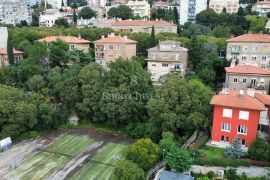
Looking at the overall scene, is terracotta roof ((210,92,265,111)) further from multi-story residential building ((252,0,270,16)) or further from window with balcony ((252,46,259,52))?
multi-story residential building ((252,0,270,16))

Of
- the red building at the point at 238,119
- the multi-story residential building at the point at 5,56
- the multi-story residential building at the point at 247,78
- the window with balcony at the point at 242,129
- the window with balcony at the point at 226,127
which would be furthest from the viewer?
the multi-story residential building at the point at 5,56

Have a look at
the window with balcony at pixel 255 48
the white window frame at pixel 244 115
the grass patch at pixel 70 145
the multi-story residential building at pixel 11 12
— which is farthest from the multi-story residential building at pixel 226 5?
the grass patch at pixel 70 145

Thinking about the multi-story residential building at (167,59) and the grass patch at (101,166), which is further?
the multi-story residential building at (167,59)

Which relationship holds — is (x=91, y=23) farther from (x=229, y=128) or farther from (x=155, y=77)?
(x=229, y=128)

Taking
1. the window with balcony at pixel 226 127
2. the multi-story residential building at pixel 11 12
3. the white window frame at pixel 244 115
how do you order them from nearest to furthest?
Answer: 1. the white window frame at pixel 244 115
2. the window with balcony at pixel 226 127
3. the multi-story residential building at pixel 11 12

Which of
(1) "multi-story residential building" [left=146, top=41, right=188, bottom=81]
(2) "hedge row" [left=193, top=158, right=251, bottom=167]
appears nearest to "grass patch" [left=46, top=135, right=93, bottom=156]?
(2) "hedge row" [left=193, top=158, right=251, bottom=167]

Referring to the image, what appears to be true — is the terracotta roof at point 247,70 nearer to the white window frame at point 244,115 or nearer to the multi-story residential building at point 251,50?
the multi-story residential building at point 251,50

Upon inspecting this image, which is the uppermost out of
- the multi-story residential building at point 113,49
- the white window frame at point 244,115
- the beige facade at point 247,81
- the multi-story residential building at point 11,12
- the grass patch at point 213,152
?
the multi-story residential building at point 11,12
